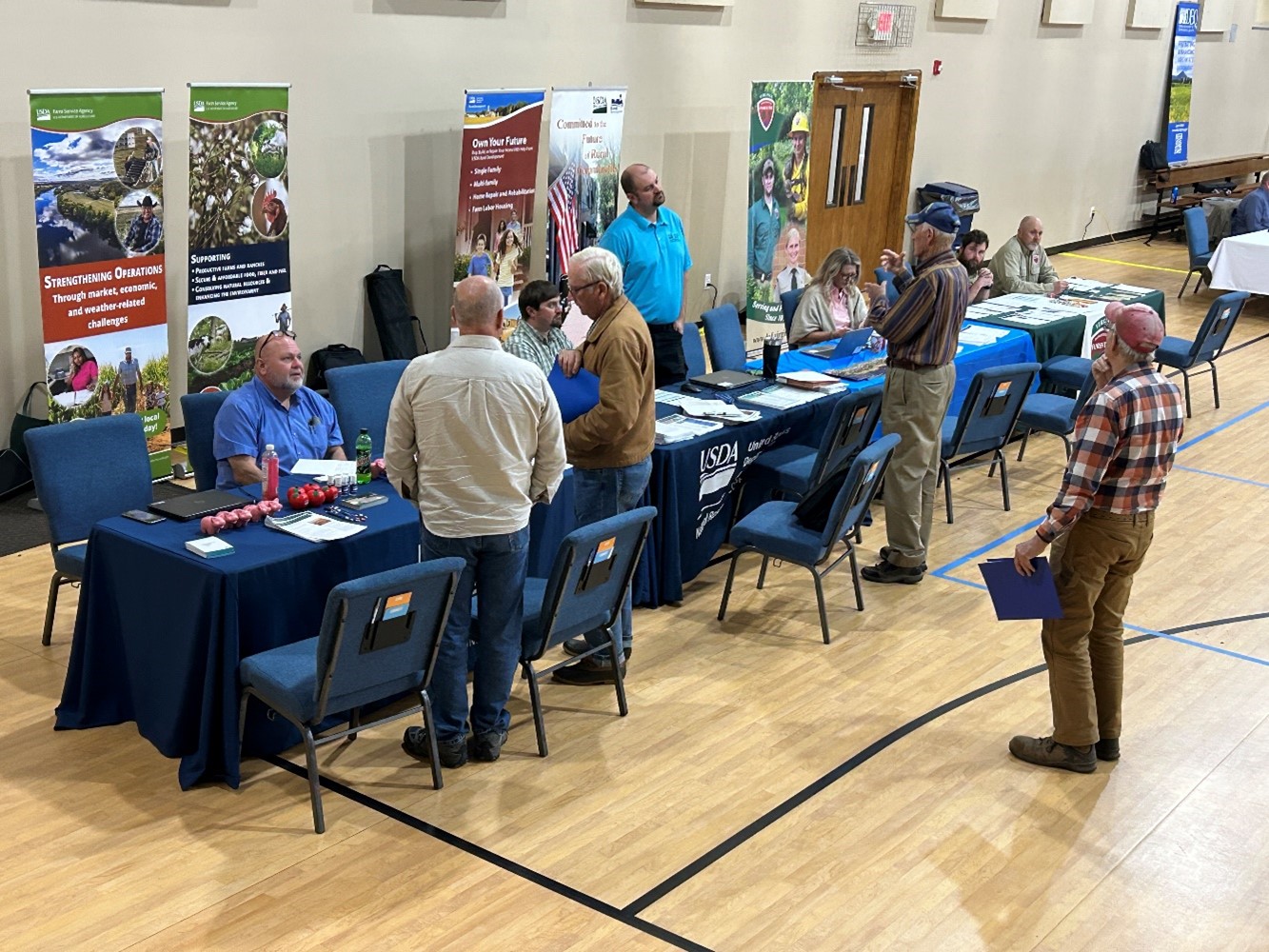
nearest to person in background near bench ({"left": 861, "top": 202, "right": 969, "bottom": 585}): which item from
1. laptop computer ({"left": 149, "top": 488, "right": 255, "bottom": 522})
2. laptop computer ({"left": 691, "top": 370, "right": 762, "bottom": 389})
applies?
laptop computer ({"left": 691, "top": 370, "right": 762, "bottom": 389})

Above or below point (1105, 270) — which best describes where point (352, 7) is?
above

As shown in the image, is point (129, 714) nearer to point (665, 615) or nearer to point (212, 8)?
point (665, 615)

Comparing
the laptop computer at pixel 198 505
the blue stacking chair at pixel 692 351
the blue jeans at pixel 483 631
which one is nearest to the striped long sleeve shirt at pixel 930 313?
the blue stacking chair at pixel 692 351

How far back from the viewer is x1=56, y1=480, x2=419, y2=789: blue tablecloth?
411 centimetres

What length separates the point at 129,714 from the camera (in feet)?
15.1

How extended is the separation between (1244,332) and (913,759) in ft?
30.3

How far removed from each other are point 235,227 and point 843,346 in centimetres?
329

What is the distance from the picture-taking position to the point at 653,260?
7180 mm

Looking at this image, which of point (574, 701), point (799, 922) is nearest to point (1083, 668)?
point (799, 922)

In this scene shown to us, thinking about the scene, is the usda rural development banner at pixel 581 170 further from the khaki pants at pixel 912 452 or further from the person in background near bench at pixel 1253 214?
the person in background near bench at pixel 1253 214

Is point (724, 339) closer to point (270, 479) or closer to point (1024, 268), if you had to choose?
A: point (1024, 268)

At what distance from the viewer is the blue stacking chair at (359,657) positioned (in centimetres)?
375

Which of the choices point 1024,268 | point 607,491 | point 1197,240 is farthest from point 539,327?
point 1197,240

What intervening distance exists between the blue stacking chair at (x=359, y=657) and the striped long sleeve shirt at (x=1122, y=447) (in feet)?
6.12
